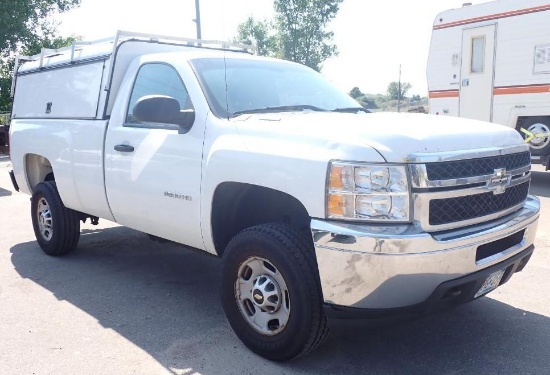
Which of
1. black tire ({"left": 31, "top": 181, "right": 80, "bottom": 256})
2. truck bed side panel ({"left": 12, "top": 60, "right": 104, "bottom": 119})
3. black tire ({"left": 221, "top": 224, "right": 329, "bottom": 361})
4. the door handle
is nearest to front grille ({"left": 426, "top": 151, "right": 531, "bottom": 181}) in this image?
black tire ({"left": 221, "top": 224, "right": 329, "bottom": 361})

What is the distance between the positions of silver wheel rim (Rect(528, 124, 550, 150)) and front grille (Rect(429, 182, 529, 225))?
25.1 ft

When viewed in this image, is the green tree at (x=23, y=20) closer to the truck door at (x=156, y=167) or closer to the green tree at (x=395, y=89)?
the truck door at (x=156, y=167)

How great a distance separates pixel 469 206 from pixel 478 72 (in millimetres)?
9193

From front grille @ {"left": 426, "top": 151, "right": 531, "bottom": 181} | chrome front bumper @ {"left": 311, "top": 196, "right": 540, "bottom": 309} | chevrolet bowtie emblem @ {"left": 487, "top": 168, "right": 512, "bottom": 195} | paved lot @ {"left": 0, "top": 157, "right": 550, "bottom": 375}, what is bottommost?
paved lot @ {"left": 0, "top": 157, "right": 550, "bottom": 375}

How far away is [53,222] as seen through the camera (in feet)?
18.9

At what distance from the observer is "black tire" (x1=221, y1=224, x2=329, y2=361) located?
123 inches

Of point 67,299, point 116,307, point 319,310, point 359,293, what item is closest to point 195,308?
point 116,307

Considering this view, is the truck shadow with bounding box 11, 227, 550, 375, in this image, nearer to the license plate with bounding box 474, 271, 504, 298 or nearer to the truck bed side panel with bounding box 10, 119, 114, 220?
the license plate with bounding box 474, 271, 504, 298

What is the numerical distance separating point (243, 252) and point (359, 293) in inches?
33.6

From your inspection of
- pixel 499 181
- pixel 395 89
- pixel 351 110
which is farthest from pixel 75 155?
pixel 395 89

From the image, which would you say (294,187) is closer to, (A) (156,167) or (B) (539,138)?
(A) (156,167)

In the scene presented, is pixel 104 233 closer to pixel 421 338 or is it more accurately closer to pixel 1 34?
pixel 421 338

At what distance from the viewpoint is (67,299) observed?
15.2 ft

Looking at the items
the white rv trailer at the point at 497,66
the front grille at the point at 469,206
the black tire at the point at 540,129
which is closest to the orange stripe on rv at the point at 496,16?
the white rv trailer at the point at 497,66
